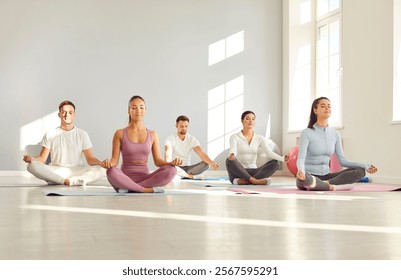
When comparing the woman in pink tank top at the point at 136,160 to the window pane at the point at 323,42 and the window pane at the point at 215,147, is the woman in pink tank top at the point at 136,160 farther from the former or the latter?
the window pane at the point at 323,42

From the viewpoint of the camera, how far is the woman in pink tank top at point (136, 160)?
17.7 feet

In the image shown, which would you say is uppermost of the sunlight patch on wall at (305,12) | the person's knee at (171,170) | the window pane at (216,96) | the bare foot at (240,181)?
A: the sunlight patch on wall at (305,12)

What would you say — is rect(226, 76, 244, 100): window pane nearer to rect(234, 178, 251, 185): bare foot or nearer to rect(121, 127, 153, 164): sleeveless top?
rect(234, 178, 251, 185): bare foot

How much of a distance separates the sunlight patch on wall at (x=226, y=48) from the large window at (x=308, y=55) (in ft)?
2.79

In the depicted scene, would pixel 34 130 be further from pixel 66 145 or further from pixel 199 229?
pixel 199 229

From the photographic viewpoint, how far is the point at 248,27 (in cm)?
1091

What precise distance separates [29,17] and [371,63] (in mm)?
5225

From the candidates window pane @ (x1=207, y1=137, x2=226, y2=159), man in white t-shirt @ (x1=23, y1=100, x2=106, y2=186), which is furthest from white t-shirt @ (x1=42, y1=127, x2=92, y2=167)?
window pane @ (x1=207, y1=137, x2=226, y2=159)

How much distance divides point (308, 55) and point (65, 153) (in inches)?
200

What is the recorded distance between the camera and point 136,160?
219 inches

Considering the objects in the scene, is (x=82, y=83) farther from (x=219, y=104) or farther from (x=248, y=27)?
(x=248, y=27)

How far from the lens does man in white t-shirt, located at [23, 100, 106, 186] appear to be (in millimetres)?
6750

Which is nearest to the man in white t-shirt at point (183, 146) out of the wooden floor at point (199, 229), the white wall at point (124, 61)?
the white wall at point (124, 61)

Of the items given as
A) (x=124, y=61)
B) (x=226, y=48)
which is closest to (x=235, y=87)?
(x=226, y=48)
